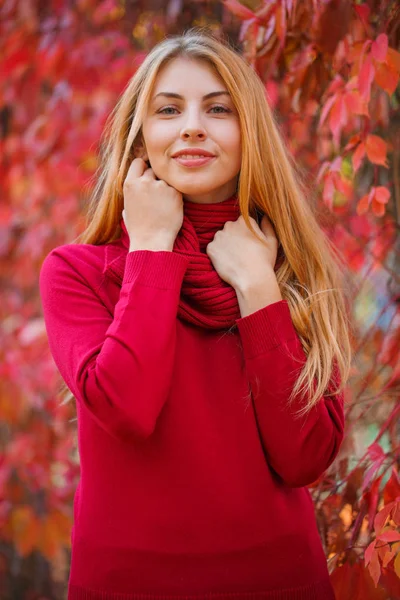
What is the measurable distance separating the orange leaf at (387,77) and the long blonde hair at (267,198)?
273 mm

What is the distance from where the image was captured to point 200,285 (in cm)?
157

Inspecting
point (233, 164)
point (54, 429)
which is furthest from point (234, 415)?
point (54, 429)

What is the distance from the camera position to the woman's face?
5.11 feet

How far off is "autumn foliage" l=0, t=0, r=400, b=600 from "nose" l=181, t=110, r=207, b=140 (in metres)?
0.52

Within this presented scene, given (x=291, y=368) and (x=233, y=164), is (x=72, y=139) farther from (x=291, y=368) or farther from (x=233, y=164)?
(x=291, y=368)

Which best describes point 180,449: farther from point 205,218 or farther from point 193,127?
point 193,127

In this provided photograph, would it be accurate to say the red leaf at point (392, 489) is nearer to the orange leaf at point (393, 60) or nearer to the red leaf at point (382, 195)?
the red leaf at point (382, 195)

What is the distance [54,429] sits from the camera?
9.46 feet

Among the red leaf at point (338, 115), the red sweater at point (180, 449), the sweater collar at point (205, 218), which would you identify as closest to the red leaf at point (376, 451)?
the red sweater at point (180, 449)

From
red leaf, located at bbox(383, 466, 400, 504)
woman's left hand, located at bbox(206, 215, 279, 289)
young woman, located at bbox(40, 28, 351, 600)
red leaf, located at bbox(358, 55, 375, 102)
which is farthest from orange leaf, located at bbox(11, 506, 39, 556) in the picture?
red leaf, located at bbox(358, 55, 375, 102)

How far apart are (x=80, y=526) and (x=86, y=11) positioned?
1.98 metres

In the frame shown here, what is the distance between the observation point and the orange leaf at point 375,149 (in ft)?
6.31

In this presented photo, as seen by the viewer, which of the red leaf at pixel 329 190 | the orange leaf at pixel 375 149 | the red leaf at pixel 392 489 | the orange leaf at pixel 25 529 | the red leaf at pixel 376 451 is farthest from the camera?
the orange leaf at pixel 25 529

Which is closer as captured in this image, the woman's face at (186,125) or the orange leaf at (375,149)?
the woman's face at (186,125)
